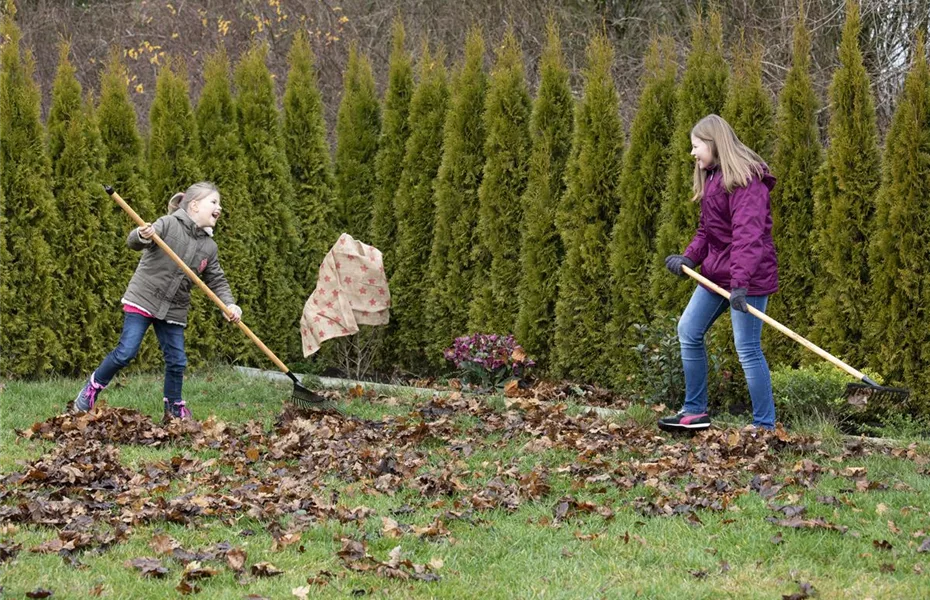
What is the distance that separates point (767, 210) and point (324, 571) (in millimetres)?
3759

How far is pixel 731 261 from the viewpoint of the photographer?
6496mm

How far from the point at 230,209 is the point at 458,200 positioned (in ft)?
6.82

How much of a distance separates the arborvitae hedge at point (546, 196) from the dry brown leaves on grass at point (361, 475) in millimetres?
1693

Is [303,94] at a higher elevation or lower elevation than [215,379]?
higher

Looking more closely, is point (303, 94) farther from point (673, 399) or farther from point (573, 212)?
point (673, 399)

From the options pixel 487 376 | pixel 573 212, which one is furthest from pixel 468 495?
pixel 573 212

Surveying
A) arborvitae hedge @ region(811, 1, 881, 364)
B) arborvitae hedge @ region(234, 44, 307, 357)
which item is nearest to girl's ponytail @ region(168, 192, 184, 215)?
arborvitae hedge @ region(234, 44, 307, 357)

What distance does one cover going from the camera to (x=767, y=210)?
6.54m

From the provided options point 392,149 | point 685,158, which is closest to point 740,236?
point 685,158

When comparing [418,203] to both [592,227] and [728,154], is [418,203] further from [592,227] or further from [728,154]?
[728,154]

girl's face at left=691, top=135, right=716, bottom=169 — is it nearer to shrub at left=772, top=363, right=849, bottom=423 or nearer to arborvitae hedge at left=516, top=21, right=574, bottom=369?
shrub at left=772, top=363, right=849, bottom=423

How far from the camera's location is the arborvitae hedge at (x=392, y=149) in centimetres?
1018

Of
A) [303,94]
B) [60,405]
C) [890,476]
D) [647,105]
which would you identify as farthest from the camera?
[303,94]

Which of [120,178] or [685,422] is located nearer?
[685,422]
